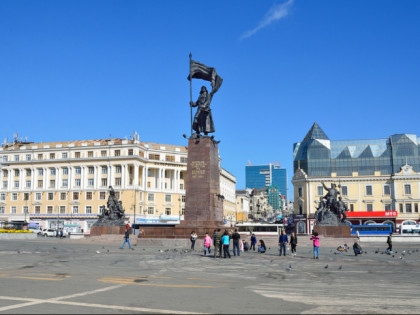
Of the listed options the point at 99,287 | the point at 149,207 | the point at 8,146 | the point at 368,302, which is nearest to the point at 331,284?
the point at 368,302

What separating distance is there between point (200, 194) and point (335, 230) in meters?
15.7

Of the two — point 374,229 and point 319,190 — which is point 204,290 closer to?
point 374,229

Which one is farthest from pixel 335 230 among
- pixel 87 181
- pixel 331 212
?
pixel 87 181

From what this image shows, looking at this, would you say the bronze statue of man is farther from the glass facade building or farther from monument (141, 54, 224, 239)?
the glass facade building

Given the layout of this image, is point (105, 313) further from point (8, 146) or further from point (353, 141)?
point (8, 146)

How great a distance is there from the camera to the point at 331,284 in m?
11.6

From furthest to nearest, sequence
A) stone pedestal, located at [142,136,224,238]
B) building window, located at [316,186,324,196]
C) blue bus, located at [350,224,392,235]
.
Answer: building window, located at [316,186,324,196], blue bus, located at [350,224,392,235], stone pedestal, located at [142,136,224,238]

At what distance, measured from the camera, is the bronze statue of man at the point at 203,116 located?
98.3 feet

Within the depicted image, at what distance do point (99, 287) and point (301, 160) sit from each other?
77.7 metres

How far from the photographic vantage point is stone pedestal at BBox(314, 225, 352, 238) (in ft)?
122

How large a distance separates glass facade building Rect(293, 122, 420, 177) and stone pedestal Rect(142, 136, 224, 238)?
2259 inches

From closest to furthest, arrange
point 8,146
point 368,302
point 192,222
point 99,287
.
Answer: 1. point 368,302
2. point 99,287
3. point 192,222
4. point 8,146

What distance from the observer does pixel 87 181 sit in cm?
8350

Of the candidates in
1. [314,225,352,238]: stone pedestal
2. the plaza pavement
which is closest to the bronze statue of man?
[314,225,352,238]: stone pedestal
